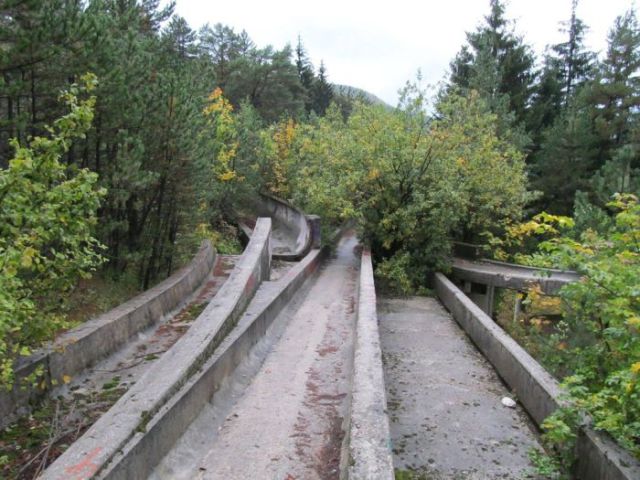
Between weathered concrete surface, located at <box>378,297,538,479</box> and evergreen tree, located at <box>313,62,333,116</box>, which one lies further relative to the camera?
evergreen tree, located at <box>313,62,333,116</box>

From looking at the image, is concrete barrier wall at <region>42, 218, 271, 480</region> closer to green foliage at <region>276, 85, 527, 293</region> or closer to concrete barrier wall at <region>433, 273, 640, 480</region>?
concrete barrier wall at <region>433, 273, 640, 480</region>

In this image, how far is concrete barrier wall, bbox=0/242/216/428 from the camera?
5.28m

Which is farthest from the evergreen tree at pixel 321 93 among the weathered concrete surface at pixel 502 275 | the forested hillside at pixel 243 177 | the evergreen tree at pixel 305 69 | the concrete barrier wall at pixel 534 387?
the concrete barrier wall at pixel 534 387

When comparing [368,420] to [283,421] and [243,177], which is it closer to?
[283,421]

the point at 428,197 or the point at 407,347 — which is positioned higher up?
the point at 428,197

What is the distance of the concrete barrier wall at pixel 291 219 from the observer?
54.6 feet

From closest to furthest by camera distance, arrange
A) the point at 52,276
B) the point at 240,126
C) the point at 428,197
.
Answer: the point at 52,276, the point at 428,197, the point at 240,126

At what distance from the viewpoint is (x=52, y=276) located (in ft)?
15.6

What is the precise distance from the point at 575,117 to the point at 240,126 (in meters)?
21.6

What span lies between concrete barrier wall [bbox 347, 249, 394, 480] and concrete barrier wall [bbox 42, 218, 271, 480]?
1630 millimetres

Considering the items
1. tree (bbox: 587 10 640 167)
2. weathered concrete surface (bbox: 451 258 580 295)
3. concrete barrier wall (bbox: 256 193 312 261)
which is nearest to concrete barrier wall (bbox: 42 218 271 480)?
concrete barrier wall (bbox: 256 193 312 261)

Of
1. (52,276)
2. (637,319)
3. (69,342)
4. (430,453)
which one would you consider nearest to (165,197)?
(69,342)

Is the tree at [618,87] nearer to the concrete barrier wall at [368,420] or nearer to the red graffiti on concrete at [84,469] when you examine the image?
the concrete barrier wall at [368,420]

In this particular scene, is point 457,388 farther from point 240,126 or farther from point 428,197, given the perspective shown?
point 240,126
